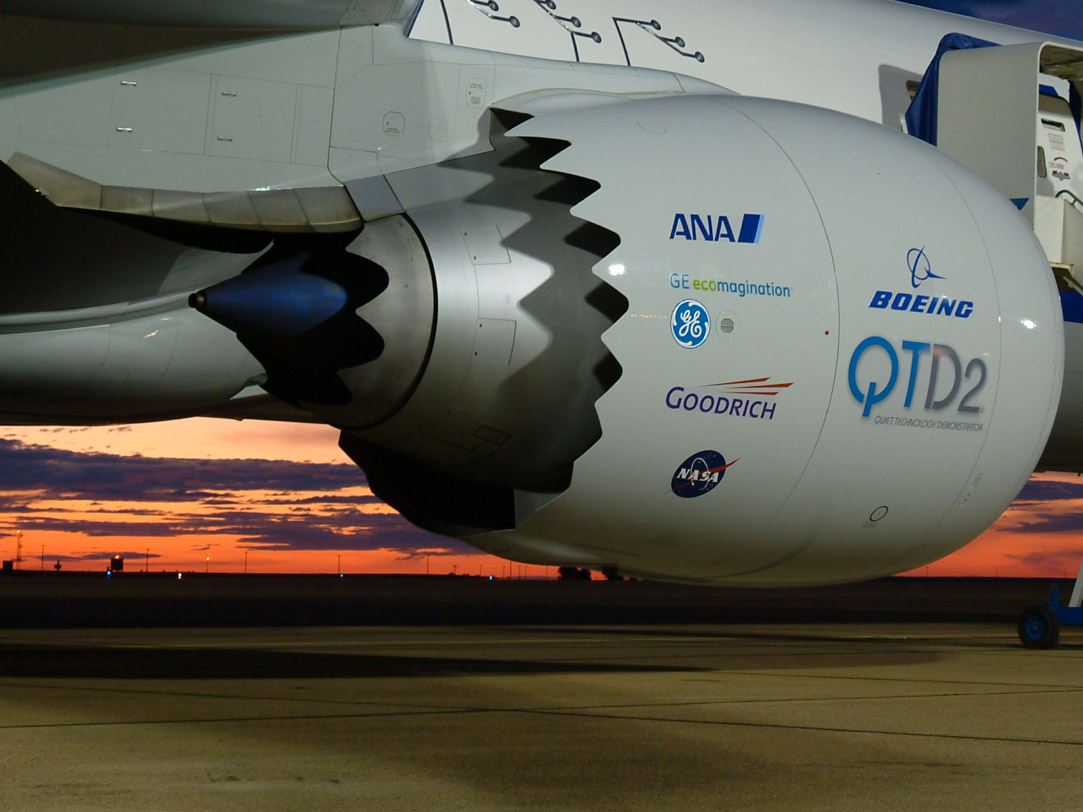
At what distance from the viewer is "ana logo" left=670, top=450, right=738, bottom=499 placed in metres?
6.70

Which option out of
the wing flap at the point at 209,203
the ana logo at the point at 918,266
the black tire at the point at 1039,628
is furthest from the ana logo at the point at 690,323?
the black tire at the point at 1039,628

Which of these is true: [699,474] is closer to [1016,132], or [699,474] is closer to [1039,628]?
[1016,132]

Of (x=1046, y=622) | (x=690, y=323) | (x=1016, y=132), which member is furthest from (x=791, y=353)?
(x=1046, y=622)

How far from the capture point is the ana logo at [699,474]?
6702mm

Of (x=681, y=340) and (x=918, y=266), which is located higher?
(x=918, y=266)

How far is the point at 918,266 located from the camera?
280 inches

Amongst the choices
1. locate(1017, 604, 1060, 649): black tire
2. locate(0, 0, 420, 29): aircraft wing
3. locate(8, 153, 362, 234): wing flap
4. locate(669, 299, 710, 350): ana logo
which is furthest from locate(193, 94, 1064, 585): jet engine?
locate(1017, 604, 1060, 649): black tire

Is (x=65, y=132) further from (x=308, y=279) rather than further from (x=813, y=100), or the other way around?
(x=813, y=100)

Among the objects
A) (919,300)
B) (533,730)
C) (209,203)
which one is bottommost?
(533,730)

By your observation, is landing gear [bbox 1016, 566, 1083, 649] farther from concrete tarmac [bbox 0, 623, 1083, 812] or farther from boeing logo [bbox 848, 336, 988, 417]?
boeing logo [bbox 848, 336, 988, 417]

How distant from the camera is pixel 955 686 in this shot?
895cm

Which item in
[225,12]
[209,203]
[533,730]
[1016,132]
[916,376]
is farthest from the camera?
[1016,132]

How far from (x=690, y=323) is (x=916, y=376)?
125 centimetres

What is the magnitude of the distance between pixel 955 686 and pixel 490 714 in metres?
3.41
